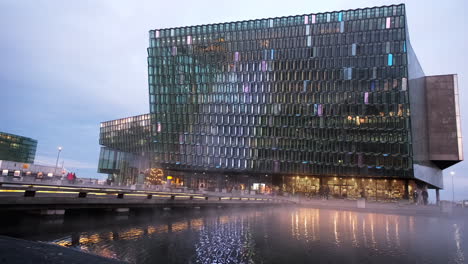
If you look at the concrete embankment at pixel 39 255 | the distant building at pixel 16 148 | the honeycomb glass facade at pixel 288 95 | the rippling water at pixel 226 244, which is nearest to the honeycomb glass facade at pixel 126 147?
the honeycomb glass facade at pixel 288 95

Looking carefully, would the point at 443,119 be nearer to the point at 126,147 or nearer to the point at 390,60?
the point at 390,60

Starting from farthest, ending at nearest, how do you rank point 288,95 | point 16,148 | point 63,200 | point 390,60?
point 16,148 < point 288,95 < point 390,60 < point 63,200

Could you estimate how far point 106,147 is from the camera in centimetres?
13275

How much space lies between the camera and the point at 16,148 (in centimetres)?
15588

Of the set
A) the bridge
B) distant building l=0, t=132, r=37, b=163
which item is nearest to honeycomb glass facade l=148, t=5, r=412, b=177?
the bridge

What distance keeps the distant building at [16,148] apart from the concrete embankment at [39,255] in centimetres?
16731

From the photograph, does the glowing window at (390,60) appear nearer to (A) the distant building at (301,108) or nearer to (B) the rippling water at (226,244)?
(A) the distant building at (301,108)

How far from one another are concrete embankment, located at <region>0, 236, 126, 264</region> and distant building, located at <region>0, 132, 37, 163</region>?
16731 cm

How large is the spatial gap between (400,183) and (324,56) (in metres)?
36.5

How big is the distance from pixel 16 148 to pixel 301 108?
441 feet

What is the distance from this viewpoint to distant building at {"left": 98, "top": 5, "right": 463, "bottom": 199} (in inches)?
3223

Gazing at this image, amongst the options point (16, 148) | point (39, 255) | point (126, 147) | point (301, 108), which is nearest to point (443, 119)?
point (301, 108)

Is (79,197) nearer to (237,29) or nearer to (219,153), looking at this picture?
(219,153)

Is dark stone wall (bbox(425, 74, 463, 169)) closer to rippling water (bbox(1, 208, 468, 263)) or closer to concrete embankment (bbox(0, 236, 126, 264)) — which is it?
rippling water (bbox(1, 208, 468, 263))
